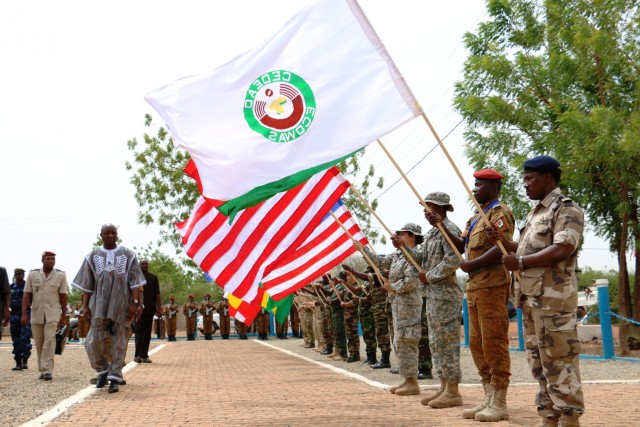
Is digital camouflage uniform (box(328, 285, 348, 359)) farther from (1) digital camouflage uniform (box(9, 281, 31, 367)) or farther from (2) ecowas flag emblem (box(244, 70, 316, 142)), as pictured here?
(2) ecowas flag emblem (box(244, 70, 316, 142))

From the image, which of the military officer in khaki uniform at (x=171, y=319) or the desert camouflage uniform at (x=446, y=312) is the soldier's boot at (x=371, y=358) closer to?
the desert camouflage uniform at (x=446, y=312)

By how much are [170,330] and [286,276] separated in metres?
22.0

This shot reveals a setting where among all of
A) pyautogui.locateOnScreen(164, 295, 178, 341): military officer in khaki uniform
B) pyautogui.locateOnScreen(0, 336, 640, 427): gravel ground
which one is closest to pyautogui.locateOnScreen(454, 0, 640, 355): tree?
pyautogui.locateOnScreen(0, 336, 640, 427): gravel ground

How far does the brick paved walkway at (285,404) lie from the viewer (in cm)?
754

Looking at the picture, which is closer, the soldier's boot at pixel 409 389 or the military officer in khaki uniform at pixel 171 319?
the soldier's boot at pixel 409 389

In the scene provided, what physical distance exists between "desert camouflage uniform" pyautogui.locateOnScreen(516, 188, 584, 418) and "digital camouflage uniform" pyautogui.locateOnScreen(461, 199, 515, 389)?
84 cm

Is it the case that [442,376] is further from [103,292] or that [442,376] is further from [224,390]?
[103,292]

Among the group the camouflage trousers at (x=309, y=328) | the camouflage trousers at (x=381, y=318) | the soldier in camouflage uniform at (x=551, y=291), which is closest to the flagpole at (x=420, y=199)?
the soldier in camouflage uniform at (x=551, y=291)

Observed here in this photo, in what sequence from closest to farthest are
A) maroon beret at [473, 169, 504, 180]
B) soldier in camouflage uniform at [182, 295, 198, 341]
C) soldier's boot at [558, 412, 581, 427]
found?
soldier's boot at [558, 412, 581, 427]
maroon beret at [473, 169, 504, 180]
soldier in camouflage uniform at [182, 295, 198, 341]

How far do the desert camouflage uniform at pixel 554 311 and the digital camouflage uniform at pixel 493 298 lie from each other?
0.84 m

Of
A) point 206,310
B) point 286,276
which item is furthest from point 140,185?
point 286,276

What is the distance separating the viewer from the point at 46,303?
13.7 metres

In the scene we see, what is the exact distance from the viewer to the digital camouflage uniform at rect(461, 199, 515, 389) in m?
7.25

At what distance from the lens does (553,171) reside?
6375mm
